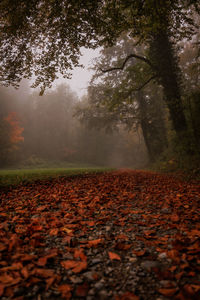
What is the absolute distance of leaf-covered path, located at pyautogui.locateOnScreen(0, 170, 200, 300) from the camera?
1.40 metres

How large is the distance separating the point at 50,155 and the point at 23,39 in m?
27.4

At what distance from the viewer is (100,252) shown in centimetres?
201

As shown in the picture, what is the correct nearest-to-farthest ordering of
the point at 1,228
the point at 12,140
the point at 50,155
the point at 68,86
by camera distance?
the point at 1,228
the point at 12,140
the point at 50,155
the point at 68,86

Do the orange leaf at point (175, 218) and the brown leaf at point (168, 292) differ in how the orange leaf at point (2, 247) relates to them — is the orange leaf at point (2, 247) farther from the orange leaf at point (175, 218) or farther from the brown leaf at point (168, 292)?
the orange leaf at point (175, 218)

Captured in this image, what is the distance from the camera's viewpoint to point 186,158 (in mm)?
10086

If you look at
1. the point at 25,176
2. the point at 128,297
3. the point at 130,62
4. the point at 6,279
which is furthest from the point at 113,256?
the point at 130,62

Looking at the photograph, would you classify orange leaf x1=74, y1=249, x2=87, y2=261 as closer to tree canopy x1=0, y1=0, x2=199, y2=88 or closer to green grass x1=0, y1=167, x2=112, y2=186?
green grass x1=0, y1=167, x2=112, y2=186

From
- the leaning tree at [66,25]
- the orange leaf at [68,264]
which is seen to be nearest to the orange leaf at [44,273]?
the orange leaf at [68,264]

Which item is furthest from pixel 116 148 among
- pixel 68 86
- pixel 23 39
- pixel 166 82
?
pixel 23 39

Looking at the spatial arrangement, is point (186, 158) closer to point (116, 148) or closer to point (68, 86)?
point (116, 148)

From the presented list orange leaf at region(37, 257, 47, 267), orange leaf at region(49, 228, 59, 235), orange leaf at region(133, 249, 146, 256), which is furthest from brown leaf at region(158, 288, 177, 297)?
orange leaf at region(49, 228, 59, 235)

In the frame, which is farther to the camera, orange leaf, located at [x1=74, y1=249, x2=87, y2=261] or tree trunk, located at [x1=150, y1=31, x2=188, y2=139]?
tree trunk, located at [x1=150, y1=31, x2=188, y2=139]

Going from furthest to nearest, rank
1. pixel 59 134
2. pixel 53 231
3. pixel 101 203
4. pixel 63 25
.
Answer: pixel 59 134, pixel 63 25, pixel 101 203, pixel 53 231

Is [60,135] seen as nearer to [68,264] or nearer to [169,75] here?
[169,75]
